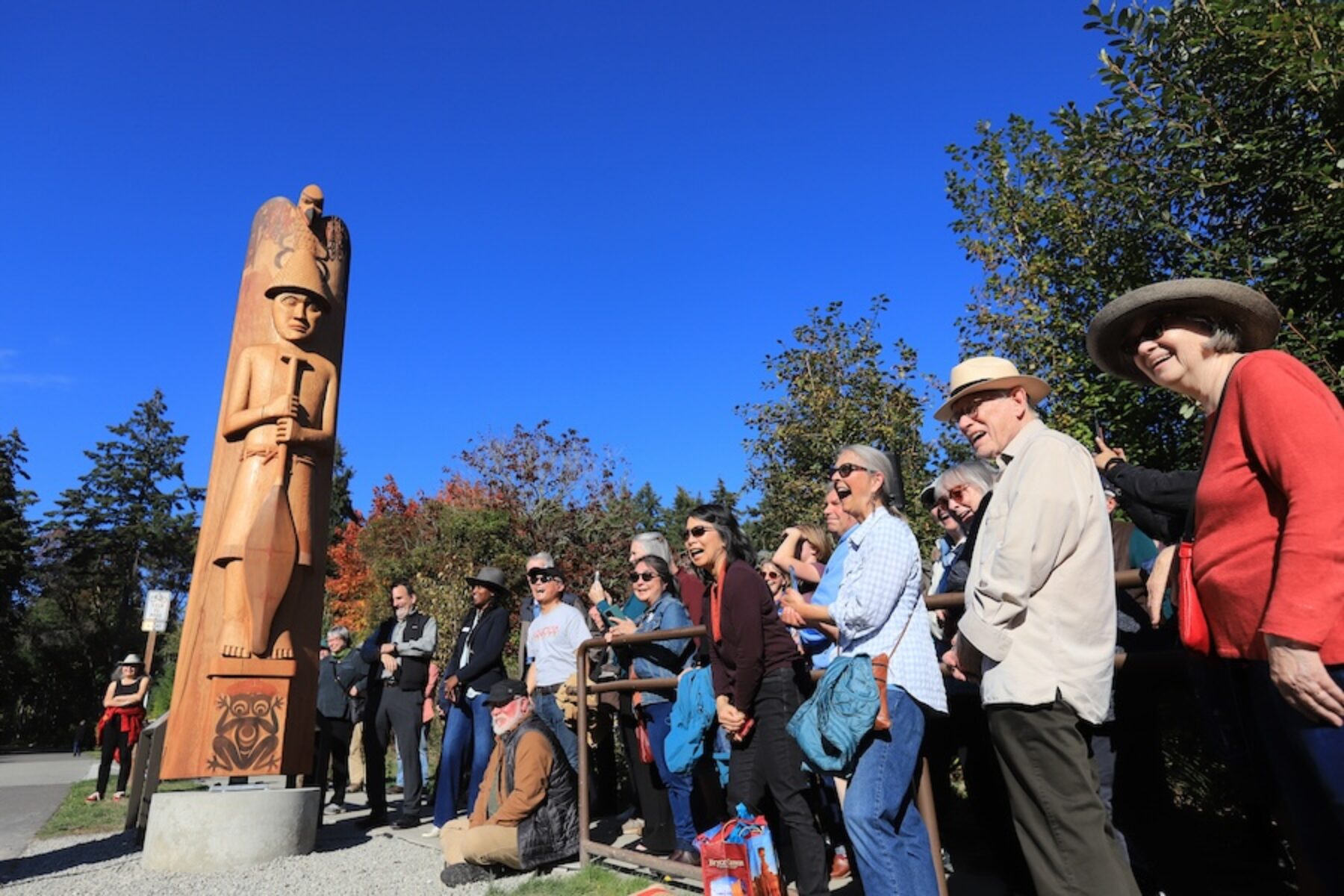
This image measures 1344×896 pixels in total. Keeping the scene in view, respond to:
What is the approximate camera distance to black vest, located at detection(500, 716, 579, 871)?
16.8ft

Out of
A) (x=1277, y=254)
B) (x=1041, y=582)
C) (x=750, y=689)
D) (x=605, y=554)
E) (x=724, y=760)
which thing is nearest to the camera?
(x=1041, y=582)

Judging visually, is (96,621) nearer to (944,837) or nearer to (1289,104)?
(944,837)

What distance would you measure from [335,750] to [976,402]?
7.82 metres

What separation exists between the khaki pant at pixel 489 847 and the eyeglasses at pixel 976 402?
3683mm

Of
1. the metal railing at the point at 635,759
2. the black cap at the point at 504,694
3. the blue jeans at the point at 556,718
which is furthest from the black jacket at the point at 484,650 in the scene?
the metal railing at the point at 635,759

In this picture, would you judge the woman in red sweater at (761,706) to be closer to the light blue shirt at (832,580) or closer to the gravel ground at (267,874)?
the light blue shirt at (832,580)

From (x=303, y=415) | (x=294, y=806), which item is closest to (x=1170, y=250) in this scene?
(x=303, y=415)

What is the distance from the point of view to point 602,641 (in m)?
4.98

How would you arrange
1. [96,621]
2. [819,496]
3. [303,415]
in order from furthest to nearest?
1. [96,621]
2. [819,496]
3. [303,415]

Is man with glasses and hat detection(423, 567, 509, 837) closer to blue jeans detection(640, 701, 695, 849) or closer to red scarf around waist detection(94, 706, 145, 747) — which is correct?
blue jeans detection(640, 701, 695, 849)

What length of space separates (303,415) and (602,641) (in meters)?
3.26

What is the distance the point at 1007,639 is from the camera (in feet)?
7.76

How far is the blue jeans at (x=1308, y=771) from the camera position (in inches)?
71.9

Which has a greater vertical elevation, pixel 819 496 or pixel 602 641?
pixel 819 496
